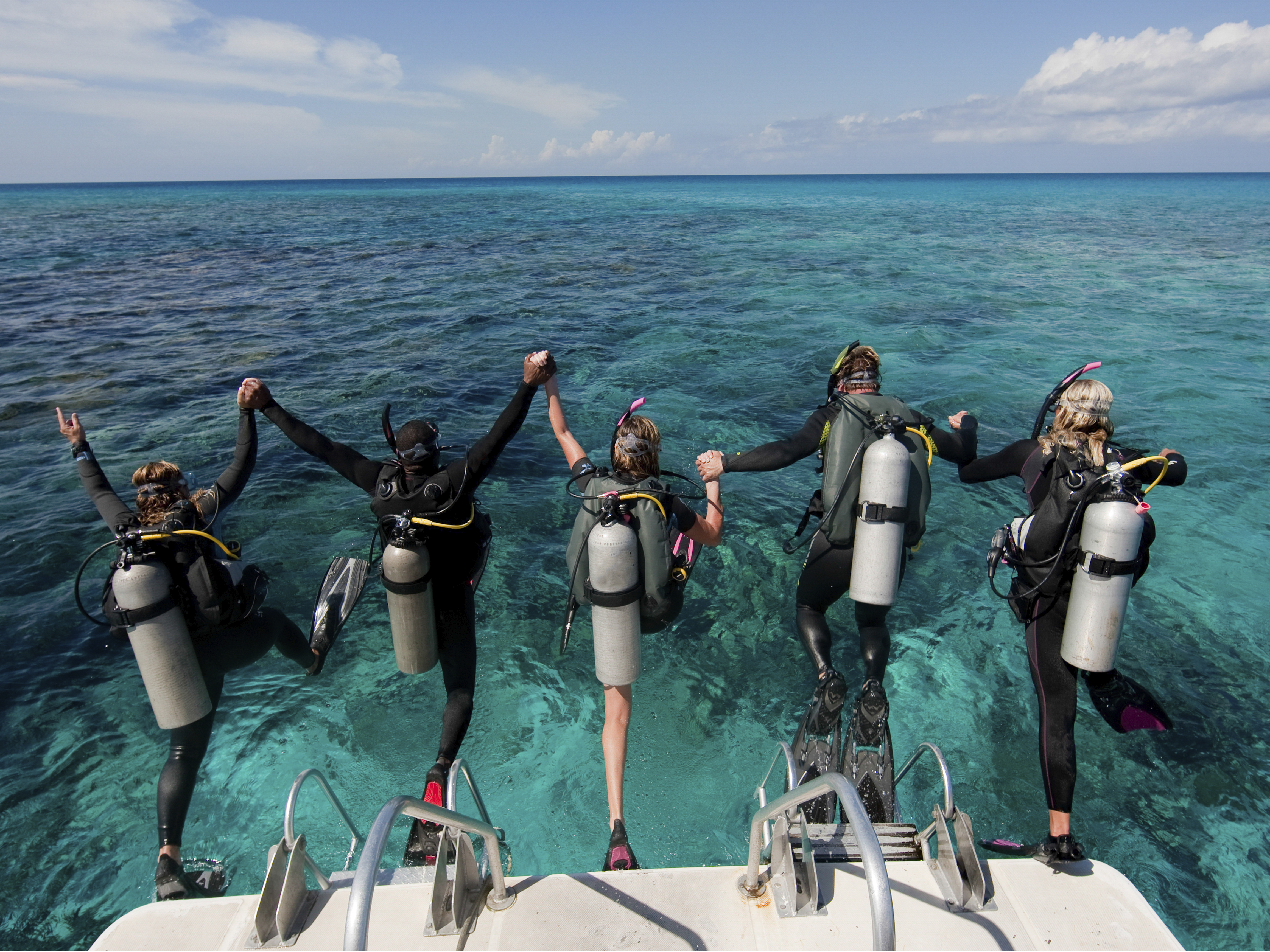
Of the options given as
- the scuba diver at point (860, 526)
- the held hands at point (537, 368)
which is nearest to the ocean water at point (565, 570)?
the scuba diver at point (860, 526)

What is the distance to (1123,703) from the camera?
4.13m

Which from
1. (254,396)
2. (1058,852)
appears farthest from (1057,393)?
(254,396)

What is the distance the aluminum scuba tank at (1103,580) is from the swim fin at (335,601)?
481 cm

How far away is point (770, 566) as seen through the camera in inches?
324

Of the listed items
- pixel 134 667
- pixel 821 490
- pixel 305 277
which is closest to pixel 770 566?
pixel 821 490

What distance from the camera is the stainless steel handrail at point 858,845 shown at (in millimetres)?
2123

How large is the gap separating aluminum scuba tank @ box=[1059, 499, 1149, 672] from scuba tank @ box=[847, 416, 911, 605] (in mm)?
960

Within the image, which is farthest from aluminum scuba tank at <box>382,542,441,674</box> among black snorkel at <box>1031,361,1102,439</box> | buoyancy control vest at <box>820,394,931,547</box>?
black snorkel at <box>1031,361,1102,439</box>

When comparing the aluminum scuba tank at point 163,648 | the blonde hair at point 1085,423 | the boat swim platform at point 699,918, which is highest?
the blonde hair at point 1085,423

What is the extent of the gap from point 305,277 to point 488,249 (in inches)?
415

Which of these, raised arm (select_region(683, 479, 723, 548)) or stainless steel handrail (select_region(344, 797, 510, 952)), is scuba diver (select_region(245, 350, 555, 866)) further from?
raised arm (select_region(683, 479, 723, 548))

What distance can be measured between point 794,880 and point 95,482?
187 inches

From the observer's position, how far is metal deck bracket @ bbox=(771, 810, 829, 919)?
2895 millimetres

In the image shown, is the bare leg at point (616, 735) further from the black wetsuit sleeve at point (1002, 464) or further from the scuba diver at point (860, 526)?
the black wetsuit sleeve at point (1002, 464)
